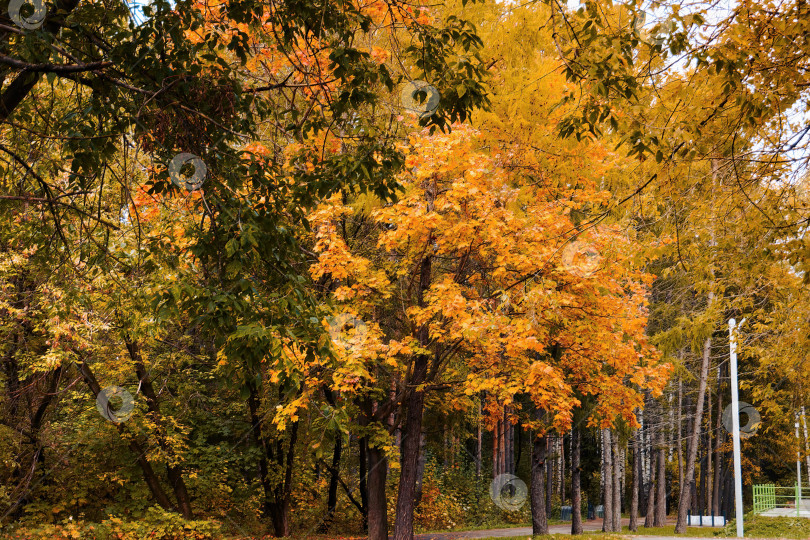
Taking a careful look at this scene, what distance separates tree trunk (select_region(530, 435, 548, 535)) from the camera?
14094mm

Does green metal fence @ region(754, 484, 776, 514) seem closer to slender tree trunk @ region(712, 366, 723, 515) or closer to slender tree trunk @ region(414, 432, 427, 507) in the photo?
slender tree trunk @ region(712, 366, 723, 515)

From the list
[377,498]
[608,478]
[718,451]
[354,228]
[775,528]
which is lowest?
[775,528]

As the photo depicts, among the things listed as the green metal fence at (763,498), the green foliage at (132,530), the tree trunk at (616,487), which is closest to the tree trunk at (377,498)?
the green foliage at (132,530)

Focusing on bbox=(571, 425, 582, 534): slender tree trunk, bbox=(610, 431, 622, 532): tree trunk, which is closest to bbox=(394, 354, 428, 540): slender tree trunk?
bbox=(571, 425, 582, 534): slender tree trunk

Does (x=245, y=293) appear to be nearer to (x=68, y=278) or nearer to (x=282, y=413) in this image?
(x=68, y=278)

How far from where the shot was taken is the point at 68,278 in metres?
7.05

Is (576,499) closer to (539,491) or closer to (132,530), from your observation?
(539,491)

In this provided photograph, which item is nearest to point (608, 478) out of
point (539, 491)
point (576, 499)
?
point (576, 499)

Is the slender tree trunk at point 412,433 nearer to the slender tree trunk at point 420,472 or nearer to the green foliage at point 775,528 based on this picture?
the slender tree trunk at point 420,472

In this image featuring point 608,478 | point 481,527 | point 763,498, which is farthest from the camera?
point 763,498

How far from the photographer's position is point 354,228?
1377 centimetres

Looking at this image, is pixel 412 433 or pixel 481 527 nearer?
pixel 412 433

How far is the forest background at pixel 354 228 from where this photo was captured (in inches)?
175

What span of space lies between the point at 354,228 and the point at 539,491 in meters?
7.25
